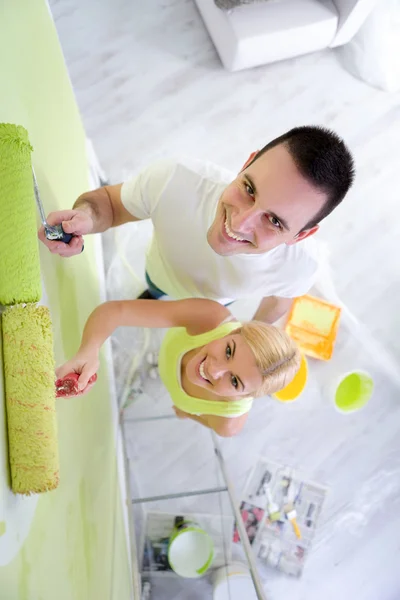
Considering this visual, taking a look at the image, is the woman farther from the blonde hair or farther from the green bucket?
the green bucket

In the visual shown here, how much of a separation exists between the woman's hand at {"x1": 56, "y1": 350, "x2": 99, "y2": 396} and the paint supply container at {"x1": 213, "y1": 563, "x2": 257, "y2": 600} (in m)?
0.94

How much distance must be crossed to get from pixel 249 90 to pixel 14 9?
1550 mm

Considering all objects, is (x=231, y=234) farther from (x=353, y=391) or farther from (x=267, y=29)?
(x=267, y=29)

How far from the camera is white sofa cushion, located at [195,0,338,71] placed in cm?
186

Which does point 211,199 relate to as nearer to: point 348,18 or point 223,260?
point 223,260

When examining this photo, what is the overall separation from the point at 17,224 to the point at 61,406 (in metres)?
0.36

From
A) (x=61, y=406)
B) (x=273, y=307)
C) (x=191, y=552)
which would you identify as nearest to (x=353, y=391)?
(x=273, y=307)

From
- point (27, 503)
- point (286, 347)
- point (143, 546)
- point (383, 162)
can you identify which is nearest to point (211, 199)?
point (286, 347)

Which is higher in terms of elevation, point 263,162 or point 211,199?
point 263,162

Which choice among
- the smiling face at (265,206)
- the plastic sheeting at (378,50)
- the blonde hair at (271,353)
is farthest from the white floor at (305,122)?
the smiling face at (265,206)

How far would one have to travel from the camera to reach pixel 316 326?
1.89 metres

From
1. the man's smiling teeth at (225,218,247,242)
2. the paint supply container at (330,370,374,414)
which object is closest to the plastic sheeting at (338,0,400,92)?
the paint supply container at (330,370,374,414)

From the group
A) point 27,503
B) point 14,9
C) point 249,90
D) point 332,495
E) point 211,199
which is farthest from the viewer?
point 249,90

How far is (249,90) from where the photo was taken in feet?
6.84
